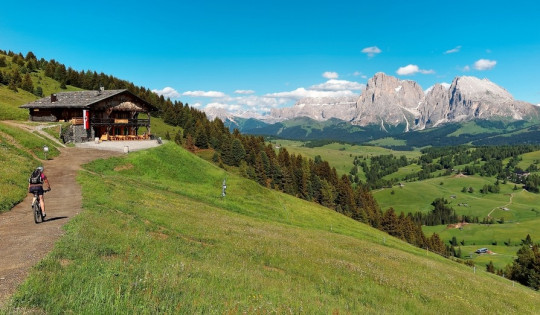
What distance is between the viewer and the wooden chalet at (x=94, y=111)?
66375mm

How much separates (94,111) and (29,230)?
2361 inches

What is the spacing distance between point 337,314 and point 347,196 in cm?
11672

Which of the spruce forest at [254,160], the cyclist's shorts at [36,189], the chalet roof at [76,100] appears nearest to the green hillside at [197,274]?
the cyclist's shorts at [36,189]

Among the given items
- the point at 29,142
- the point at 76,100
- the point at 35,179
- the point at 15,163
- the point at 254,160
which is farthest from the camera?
the point at 254,160

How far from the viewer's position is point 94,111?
224 ft

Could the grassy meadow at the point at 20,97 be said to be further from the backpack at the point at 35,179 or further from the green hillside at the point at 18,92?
the backpack at the point at 35,179

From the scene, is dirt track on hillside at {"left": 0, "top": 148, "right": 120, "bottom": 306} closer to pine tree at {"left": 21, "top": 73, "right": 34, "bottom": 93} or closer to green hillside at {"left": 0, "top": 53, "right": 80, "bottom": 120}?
green hillside at {"left": 0, "top": 53, "right": 80, "bottom": 120}

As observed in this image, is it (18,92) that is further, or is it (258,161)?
(258,161)

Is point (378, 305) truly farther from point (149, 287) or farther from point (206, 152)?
point (206, 152)

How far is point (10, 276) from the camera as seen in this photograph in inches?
382

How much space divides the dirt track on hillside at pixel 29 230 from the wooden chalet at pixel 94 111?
37578 mm

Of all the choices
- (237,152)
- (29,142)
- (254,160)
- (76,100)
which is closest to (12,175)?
(29,142)

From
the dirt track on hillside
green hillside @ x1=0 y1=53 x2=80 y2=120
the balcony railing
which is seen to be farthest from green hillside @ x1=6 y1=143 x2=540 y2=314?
green hillside @ x1=0 y1=53 x2=80 y2=120

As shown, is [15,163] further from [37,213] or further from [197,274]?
[197,274]
